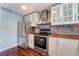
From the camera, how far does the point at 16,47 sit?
7.90 ft

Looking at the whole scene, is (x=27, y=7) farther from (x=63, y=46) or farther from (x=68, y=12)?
(x=63, y=46)

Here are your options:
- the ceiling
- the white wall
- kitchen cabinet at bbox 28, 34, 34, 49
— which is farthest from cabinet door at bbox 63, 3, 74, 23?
kitchen cabinet at bbox 28, 34, 34, 49

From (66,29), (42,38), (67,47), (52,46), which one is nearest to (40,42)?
(42,38)

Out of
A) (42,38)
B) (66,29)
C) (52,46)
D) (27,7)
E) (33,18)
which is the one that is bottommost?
(52,46)

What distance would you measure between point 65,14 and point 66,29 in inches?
16.8

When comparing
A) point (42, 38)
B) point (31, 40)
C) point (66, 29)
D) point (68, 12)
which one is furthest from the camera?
point (31, 40)

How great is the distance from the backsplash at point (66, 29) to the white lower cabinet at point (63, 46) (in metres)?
0.30

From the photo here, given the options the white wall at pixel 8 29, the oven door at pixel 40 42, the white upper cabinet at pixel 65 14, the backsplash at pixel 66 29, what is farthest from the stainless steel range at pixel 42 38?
the white wall at pixel 8 29

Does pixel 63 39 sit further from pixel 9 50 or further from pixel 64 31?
pixel 9 50

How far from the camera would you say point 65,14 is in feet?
7.51

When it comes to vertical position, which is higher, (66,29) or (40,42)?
(66,29)

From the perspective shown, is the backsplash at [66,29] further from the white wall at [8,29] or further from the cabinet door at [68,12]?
the white wall at [8,29]

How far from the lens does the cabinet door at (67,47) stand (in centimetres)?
180

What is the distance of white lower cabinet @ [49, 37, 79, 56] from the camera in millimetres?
1794
